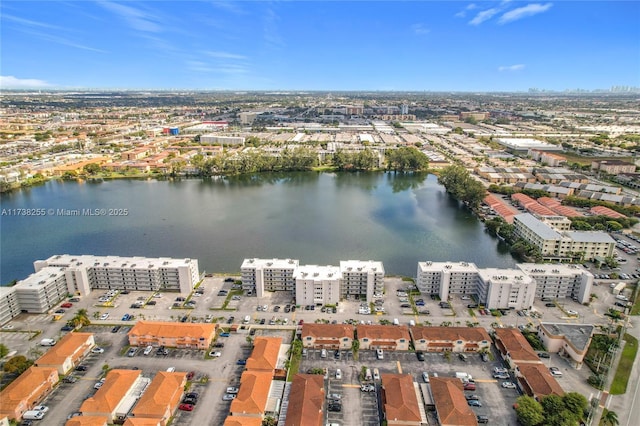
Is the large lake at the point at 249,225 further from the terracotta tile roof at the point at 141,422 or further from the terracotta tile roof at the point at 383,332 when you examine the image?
the terracotta tile roof at the point at 141,422

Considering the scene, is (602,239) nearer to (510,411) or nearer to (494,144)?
(510,411)

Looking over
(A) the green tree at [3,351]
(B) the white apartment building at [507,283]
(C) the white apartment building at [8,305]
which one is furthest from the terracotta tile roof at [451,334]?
(C) the white apartment building at [8,305]

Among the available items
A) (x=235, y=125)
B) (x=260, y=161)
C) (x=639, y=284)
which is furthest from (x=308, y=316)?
(x=235, y=125)

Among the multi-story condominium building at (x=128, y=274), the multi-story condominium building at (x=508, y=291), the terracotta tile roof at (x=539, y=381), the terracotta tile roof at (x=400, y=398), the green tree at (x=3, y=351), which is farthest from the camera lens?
the multi-story condominium building at (x=128, y=274)

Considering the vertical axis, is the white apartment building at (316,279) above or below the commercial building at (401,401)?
above

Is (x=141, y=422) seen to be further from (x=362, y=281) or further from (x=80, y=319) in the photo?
(x=362, y=281)

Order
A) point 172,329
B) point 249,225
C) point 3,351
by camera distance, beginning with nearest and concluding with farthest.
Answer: point 3,351, point 172,329, point 249,225

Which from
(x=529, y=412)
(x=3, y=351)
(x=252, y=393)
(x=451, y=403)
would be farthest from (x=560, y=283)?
(x=3, y=351)
